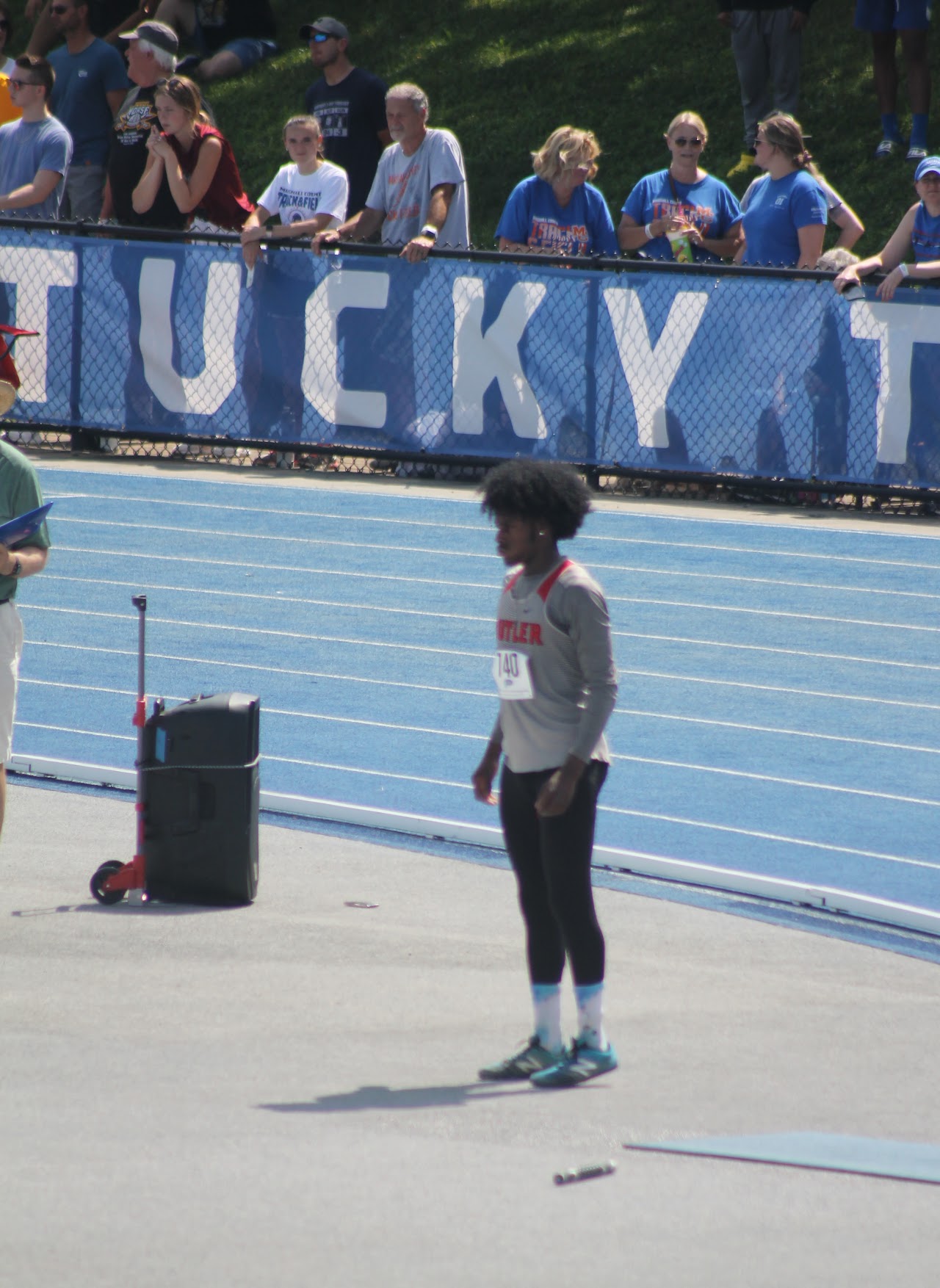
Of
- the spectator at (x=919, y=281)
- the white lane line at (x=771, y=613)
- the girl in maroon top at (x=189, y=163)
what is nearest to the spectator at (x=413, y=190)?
the girl in maroon top at (x=189, y=163)

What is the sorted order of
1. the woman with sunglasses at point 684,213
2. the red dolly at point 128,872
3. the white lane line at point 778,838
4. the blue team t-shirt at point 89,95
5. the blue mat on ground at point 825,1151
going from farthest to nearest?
1. the blue team t-shirt at point 89,95
2. the woman with sunglasses at point 684,213
3. the white lane line at point 778,838
4. the red dolly at point 128,872
5. the blue mat on ground at point 825,1151

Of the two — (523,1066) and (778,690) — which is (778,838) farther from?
(523,1066)

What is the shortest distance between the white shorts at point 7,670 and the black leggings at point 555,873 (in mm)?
1953

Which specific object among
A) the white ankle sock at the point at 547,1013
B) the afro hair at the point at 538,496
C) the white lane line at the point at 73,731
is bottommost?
the white ankle sock at the point at 547,1013

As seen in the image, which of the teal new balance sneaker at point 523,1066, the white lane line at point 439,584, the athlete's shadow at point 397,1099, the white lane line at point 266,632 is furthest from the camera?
the white lane line at point 439,584

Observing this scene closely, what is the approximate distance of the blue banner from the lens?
1318 centimetres

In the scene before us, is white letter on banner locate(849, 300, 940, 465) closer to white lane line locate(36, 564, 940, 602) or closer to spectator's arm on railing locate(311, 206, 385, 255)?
white lane line locate(36, 564, 940, 602)

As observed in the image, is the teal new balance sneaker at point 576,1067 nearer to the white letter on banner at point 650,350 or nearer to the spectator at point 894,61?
the white letter on banner at point 650,350

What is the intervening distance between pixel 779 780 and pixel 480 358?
264 inches

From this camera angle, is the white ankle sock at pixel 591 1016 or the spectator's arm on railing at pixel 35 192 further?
the spectator's arm on railing at pixel 35 192

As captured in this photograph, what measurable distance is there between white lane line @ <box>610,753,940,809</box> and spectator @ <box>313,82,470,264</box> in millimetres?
6724

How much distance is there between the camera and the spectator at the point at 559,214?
14078mm

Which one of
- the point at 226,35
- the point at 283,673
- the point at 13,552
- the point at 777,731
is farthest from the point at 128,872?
the point at 226,35

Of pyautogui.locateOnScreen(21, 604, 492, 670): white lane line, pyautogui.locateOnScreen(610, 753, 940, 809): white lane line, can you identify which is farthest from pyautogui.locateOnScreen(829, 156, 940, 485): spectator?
pyautogui.locateOnScreen(610, 753, 940, 809): white lane line
